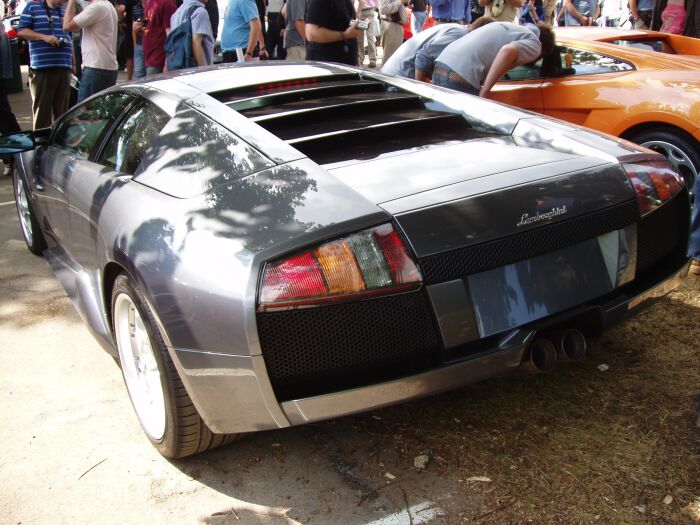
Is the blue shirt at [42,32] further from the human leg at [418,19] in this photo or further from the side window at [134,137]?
the human leg at [418,19]

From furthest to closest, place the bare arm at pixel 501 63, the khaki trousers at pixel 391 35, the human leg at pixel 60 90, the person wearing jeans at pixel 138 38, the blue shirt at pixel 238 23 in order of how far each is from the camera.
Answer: the khaki trousers at pixel 391 35 → the person wearing jeans at pixel 138 38 → the blue shirt at pixel 238 23 → the human leg at pixel 60 90 → the bare arm at pixel 501 63

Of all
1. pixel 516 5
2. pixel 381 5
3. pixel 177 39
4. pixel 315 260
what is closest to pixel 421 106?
pixel 315 260

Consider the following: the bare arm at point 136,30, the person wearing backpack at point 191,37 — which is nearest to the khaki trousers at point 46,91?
the person wearing backpack at point 191,37

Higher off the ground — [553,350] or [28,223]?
[553,350]

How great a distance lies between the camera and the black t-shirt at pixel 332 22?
20.6ft

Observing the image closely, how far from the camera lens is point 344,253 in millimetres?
2234

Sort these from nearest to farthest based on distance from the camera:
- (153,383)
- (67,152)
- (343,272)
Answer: (343,272)
(153,383)
(67,152)

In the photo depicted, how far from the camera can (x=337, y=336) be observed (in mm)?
2242

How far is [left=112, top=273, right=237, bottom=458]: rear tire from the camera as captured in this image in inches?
99.5

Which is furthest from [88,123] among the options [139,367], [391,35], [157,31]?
[391,35]

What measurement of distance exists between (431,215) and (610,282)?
30.5 inches

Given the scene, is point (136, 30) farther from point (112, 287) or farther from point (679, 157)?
point (112, 287)

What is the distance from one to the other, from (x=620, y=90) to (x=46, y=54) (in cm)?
545

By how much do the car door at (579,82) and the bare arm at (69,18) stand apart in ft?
15.2
